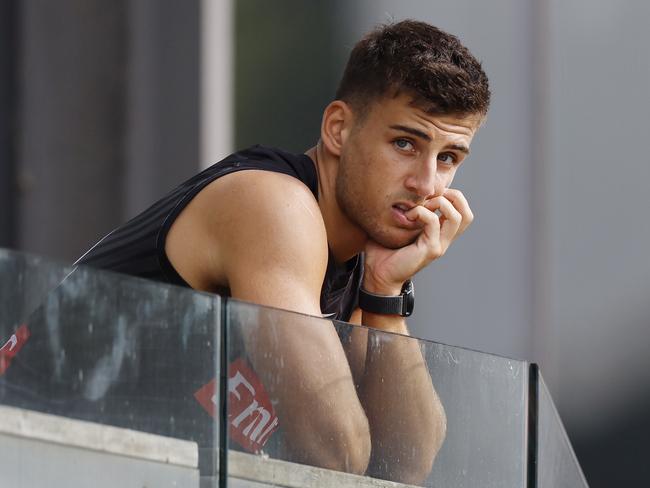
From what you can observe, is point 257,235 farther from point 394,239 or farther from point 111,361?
point 111,361

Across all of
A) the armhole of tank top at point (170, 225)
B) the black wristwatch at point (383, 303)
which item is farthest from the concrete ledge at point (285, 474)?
the black wristwatch at point (383, 303)

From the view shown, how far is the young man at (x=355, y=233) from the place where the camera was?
3.20 m

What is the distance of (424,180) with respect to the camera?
4.04 metres

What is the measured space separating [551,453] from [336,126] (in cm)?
104

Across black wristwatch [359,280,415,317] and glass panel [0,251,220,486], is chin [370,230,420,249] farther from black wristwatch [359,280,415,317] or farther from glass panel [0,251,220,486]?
glass panel [0,251,220,486]

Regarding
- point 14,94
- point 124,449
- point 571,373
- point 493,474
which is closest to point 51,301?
point 124,449

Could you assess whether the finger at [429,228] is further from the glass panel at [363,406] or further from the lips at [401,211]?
the glass panel at [363,406]

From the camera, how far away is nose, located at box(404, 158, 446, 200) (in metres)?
4.04

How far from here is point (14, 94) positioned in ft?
39.6

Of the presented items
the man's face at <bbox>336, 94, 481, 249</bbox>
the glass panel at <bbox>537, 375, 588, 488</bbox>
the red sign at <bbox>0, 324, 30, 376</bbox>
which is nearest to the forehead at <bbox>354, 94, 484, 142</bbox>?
the man's face at <bbox>336, 94, 481, 249</bbox>

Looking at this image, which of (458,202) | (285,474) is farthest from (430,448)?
(458,202)

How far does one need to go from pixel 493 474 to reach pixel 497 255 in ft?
23.8

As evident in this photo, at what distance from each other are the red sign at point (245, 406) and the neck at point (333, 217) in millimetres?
1205

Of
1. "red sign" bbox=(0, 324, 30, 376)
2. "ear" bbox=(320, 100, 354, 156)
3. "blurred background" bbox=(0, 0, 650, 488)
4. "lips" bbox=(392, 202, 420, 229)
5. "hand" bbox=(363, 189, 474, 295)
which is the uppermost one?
"red sign" bbox=(0, 324, 30, 376)
